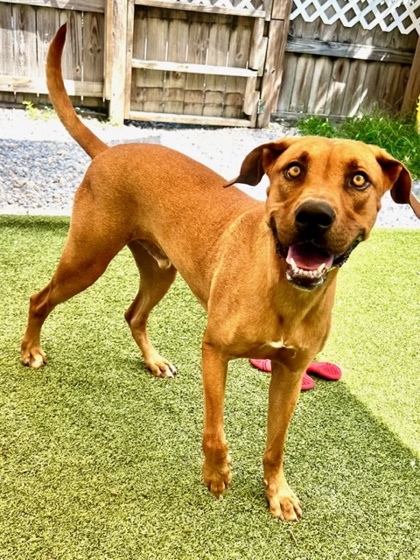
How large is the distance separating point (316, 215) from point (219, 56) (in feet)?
23.6

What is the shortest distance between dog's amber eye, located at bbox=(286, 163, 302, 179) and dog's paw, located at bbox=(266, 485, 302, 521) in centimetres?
137

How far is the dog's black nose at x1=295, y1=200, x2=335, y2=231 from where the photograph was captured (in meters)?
1.78

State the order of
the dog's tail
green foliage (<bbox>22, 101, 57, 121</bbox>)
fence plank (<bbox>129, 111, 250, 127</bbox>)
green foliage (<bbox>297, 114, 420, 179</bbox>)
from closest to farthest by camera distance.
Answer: the dog's tail, green foliage (<bbox>22, 101, 57, 121</bbox>), green foliage (<bbox>297, 114, 420, 179</bbox>), fence plank (<bbox>129, 111, 250, 127</bbox>)

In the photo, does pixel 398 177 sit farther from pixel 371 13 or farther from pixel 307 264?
pixel 371 13

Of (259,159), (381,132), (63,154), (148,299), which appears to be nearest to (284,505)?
(148,299)

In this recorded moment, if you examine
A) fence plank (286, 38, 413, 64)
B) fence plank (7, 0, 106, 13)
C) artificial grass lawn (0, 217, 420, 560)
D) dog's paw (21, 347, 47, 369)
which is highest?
fence plank (7, 0, 106, 13)

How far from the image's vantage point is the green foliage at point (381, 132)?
319 inches

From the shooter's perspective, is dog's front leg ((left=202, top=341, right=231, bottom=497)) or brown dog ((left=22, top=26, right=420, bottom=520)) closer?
brown dog ((left=22, top=26, right=420, bottom=520))

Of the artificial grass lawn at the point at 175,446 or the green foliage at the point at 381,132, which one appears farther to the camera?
the green foliage at the point at 381,132

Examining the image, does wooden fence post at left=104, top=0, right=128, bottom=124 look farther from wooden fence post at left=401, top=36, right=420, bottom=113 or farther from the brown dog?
the brown dog

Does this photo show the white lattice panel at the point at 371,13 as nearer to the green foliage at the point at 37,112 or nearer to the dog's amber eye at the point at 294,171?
the green foliage at the point at 37,112

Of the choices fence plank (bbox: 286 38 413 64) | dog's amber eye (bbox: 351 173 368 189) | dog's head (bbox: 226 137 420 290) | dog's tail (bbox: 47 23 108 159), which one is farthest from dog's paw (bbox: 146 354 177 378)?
fence plank (bbox: 286 38 413 64)

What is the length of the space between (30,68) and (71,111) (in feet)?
18.0

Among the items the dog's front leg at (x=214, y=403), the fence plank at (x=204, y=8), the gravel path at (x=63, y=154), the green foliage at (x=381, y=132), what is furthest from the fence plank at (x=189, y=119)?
the dog's front leg at (x=214, y=403)
